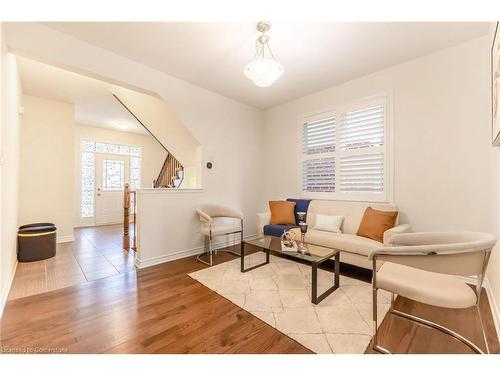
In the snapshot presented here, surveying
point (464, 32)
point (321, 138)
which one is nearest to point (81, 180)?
point (321, 138)

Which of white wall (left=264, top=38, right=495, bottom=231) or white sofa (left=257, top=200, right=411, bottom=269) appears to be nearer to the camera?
white wall (left=264, top=38, right=495, bottom=231)

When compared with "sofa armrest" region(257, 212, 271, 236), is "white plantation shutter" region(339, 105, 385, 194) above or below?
above

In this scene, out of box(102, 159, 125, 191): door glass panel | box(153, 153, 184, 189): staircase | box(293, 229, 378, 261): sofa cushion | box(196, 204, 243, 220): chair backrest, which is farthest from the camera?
box(102, 159, 125, 191): door glass panel

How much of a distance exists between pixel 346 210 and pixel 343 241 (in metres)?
0.74

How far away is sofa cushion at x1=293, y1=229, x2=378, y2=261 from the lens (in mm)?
2465

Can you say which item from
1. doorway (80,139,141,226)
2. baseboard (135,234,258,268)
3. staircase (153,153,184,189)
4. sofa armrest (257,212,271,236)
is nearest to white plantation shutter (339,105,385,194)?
sofa armrest (257,212,271,236)

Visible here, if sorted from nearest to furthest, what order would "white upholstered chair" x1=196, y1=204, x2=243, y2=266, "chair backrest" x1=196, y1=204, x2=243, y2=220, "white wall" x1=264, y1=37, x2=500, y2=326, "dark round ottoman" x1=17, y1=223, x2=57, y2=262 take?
"white wall" x1=264, y1=37, x2=500, y2=326, "dark round ottoman" x1=17, y1=223, x2=57, y2=262, "white upholstered chair" x1=196, y1=204, x2=243, y2=266, "chair backrest" x1=196, y1=204, x2=243, y2=220

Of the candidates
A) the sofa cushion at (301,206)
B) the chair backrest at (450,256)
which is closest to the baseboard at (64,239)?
the sofa cushion at (301,206)

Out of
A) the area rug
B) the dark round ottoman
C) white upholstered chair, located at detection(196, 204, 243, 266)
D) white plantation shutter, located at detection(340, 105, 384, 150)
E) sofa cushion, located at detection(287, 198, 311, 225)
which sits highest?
white plantation shutter, located at detection(340, 105, 384, 150)

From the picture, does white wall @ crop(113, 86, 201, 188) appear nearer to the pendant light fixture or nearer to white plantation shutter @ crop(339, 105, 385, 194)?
the pendant light fixture

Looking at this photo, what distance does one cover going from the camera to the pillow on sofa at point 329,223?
3107 millimetres

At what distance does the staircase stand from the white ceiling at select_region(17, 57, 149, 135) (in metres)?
1.44

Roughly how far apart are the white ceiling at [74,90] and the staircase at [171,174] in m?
1.44

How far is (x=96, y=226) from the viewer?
5.94m
